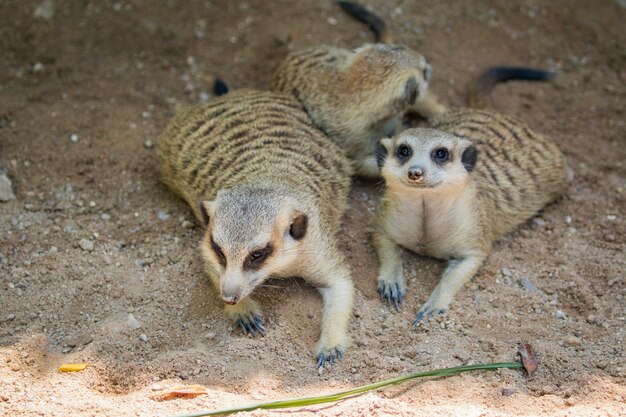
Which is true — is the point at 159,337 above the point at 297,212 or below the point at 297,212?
below

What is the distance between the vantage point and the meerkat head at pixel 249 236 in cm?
246

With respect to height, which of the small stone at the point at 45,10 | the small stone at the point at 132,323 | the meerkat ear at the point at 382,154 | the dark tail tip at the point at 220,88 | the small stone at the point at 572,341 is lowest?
the small stone at the point at 132,323

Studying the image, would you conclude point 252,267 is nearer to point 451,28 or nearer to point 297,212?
point 297,212

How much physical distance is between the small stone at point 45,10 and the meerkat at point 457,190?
2.35 m

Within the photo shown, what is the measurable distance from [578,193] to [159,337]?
222cm

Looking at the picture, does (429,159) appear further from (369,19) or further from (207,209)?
(369,19)

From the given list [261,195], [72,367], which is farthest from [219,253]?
[72,367]

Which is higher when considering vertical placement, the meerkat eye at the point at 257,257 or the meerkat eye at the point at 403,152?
the meerkat eye at the point at 403,152

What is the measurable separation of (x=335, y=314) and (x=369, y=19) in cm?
220

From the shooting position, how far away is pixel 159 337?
2.71 metres

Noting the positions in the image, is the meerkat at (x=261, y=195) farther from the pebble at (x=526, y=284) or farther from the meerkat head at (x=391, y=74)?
the pebble at (x=526, y=284)

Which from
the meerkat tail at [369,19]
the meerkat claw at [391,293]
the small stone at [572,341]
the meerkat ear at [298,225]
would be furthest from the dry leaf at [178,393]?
the meerkat tail at [369,19]

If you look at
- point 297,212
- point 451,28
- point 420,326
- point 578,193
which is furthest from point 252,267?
point 451,28

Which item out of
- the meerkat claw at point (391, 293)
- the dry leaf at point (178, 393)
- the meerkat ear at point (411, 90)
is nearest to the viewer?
the dry leaf at point (178, 393)
